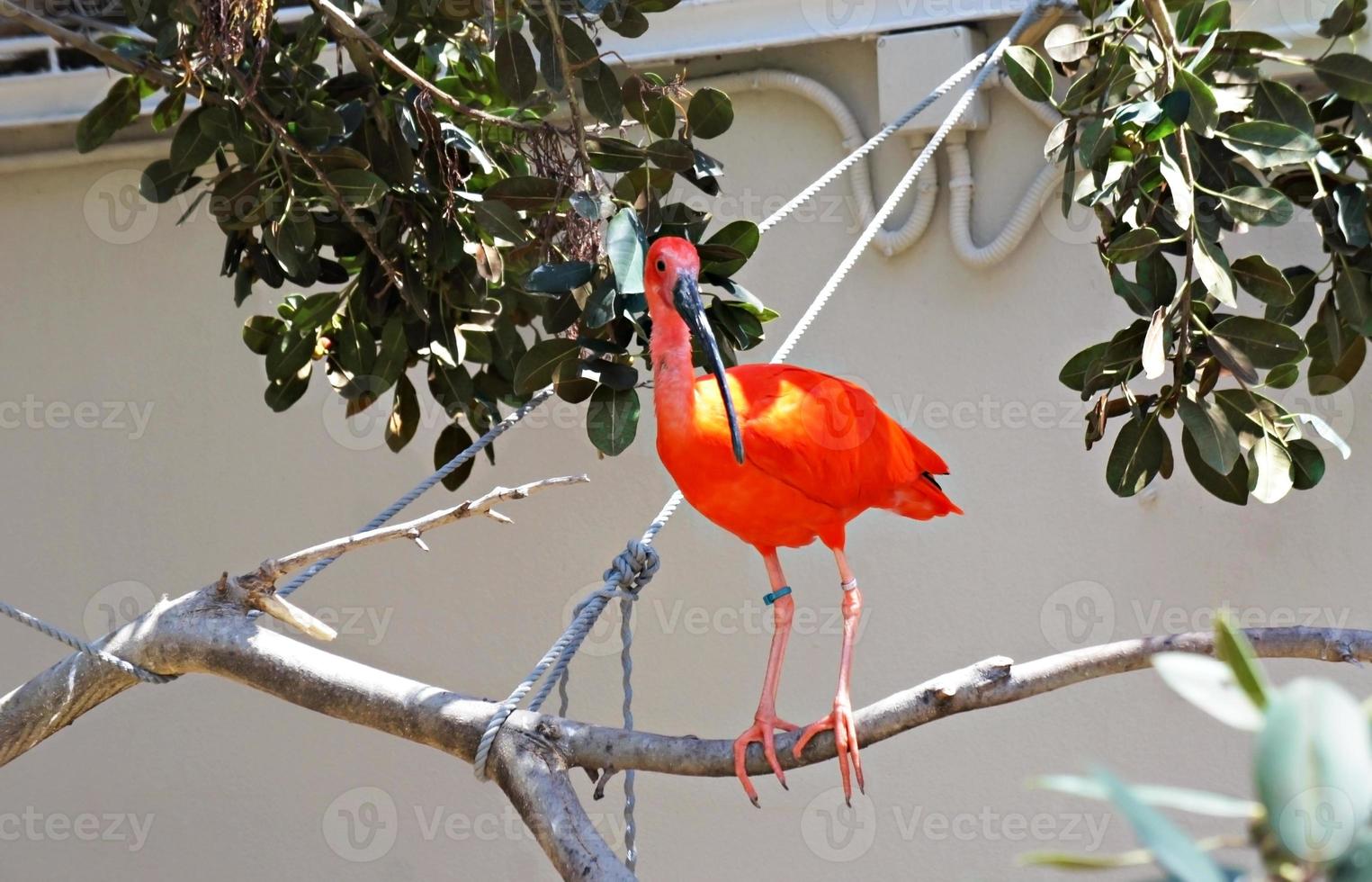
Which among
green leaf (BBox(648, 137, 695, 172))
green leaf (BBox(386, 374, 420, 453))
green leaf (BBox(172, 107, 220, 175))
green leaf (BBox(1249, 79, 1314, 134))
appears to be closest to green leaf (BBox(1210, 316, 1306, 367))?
green leaf (BBox(1249, 79, 1314, 134))

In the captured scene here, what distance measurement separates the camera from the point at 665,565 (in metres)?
4.00

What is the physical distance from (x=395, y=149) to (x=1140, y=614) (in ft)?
7.16

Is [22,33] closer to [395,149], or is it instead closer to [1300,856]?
[395,149]

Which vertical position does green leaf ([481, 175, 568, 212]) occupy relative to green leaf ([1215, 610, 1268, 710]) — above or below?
above

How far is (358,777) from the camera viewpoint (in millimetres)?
4184

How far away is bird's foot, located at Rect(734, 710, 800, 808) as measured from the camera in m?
2.07

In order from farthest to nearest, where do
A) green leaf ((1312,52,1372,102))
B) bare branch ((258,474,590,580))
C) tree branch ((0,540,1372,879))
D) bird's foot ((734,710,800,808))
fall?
green leaf ((1312,52,1372,102)), bare branch ((258,474,590,580)), bird's foot ((734,710,800,808)), tree branch ((0,540,1372,879))

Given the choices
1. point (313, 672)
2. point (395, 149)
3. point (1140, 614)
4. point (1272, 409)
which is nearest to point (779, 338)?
point (1140, 614)

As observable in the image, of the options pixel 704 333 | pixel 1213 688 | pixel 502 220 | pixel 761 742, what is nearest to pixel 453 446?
pixel 502 220

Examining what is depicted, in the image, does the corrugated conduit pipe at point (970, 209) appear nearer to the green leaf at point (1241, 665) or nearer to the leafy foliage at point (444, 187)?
the leafy foliage at point (444, 187)

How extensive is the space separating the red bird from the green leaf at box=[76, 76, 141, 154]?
138cm

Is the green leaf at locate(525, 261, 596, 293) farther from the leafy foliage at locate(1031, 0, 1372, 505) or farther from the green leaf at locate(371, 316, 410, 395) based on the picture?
the leafy foliage at locate(1031, 0, 1372, 505)

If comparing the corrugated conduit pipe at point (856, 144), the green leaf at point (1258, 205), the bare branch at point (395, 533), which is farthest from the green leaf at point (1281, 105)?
the corrugated conduit pipe at point (856, 144)

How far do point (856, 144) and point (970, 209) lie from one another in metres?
0.35
